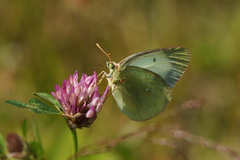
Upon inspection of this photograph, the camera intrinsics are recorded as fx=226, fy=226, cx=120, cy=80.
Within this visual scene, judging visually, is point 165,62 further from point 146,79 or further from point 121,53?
point 121,53

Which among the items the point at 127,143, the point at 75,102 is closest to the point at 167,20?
the point at 127,143

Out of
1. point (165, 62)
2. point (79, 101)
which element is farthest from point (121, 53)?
point (79, 101)

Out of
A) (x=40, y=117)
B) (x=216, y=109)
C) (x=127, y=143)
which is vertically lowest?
(x=216, y=109)

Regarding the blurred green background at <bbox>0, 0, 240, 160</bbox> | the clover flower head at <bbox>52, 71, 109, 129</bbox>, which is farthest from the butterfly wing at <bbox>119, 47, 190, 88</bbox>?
the blurred green background at <bbox>0, 0, 240, 160</bbox>

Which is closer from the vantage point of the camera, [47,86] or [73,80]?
[73,80]

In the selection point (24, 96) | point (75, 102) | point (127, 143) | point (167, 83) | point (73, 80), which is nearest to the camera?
point (75, 102)

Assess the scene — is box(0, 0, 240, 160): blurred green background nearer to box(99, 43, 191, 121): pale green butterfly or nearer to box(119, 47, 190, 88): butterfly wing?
box(99, 43, 191, 121): pale green butterfly

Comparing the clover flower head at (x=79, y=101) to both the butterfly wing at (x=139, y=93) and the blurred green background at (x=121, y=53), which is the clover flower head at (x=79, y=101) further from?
the blurred green background at (x=121, y=53)

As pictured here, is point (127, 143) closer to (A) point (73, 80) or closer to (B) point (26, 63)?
(A) point (73, 80)
